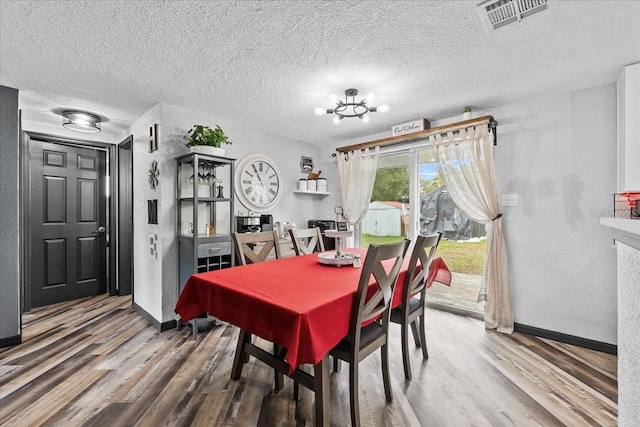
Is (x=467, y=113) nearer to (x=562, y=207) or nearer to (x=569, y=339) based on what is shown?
(x=562, y=207)

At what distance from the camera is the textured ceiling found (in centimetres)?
159

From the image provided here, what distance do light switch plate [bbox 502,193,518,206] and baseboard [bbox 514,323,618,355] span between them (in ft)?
3.89

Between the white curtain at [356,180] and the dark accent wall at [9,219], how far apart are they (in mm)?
3317

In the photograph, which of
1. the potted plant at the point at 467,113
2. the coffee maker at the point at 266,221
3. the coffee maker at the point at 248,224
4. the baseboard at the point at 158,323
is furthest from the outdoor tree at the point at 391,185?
the baseboard at the point at 158,323

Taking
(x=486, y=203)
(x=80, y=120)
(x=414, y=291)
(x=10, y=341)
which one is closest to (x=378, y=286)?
(x=414, y=291)

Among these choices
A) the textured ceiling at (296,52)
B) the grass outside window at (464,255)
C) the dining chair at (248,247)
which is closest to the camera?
the textured ceiling at (296,52)

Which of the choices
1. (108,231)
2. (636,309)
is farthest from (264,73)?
(108,231)

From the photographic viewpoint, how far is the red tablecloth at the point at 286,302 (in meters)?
1.21

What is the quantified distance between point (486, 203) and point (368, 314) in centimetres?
205

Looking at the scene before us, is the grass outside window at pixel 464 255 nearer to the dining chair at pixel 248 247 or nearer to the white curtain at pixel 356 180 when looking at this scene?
the white curtain at pixel 356 180

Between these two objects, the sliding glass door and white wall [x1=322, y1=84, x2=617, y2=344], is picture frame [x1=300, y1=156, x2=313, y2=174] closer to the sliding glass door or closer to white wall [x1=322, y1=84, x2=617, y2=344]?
the sliding glass door

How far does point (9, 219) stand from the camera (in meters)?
2.51

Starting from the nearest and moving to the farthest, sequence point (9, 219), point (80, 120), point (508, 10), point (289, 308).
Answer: point (289, 308) < point (508, 10) < point (9, 219) < point (80, 120)

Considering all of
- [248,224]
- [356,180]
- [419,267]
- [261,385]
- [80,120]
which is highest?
[80,120]
